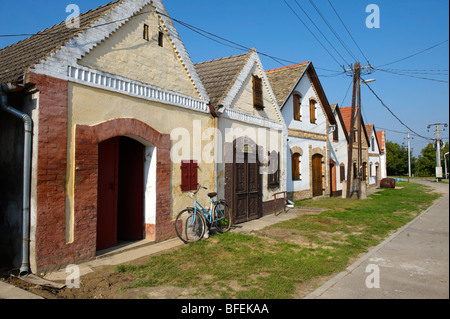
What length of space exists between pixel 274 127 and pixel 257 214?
3.54 metres

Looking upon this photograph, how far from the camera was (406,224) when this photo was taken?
32.3ft

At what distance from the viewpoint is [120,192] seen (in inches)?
299

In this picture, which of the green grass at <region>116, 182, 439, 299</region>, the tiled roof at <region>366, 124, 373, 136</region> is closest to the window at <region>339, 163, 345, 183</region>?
the tiled roof at <region>366, 124, 373, 136</region>

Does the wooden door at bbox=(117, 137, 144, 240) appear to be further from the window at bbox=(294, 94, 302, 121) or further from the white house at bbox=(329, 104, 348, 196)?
the white house at bbox=(329, 104, 348, 196)

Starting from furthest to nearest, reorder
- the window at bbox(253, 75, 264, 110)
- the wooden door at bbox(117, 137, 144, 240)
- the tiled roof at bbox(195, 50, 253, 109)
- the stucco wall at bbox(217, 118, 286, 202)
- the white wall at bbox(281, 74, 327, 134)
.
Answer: the white wall at bbox(281, 74, 327, 134) → the window at bbox(253, 75, 264, 110) → the tiled roof at bbox(195, 50, 253, 109) → the stucco wall at bbox(217, 118, 286, 202) → the wooden door at bbox(117, 137, 144, 240)

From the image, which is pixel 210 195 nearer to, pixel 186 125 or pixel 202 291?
pixel 186 125

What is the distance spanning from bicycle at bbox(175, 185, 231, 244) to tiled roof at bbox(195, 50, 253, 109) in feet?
10.1

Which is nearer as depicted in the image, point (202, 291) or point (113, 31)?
point (202, 291)

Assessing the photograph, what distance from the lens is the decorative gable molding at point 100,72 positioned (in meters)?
5.29

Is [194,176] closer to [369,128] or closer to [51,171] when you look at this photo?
[51,171]

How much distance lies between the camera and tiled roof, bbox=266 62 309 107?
1472cm

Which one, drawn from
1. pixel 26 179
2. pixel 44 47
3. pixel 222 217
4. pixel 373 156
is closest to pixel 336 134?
pixel 373 156

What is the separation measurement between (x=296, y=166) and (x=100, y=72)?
1140 centimetres
